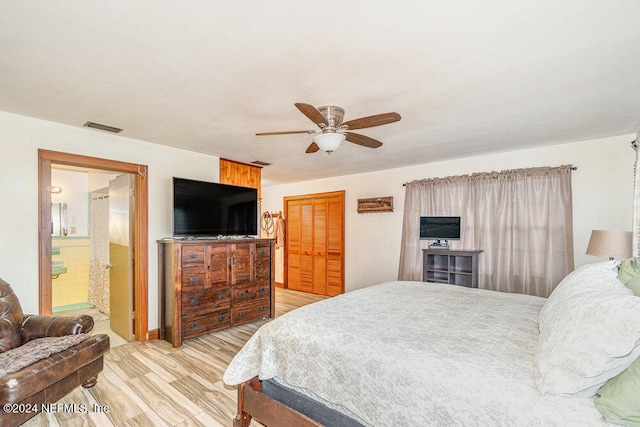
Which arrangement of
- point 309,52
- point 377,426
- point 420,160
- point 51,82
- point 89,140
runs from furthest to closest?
1. point 420,160
2. point 89,140
3. point 51,82
4. point 309,52
5. point 377,426

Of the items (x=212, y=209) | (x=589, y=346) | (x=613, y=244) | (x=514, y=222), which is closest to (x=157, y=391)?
(x=212, y=209)

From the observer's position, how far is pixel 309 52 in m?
1.81

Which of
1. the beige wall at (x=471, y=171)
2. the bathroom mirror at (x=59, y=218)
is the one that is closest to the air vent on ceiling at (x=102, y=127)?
the beige wall at (x=471, y=171)

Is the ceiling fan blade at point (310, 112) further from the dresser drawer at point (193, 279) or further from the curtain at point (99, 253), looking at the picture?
the curtain at point (99, 253)

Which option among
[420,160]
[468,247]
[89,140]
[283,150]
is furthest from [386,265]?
[89,140]

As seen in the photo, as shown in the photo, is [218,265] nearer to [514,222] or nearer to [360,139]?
[360,139]

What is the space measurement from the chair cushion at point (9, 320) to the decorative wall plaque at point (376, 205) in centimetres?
470

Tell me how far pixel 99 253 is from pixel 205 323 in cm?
252

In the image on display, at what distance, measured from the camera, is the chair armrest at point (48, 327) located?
2.48m

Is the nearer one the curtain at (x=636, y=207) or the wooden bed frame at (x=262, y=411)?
the wooden bed frame at (x=262, y=411)

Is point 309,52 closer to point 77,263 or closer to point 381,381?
point 381,381

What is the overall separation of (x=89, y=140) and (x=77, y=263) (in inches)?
117

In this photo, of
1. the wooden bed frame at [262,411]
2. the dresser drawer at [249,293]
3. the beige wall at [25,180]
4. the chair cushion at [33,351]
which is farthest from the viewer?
the dresser drawer at [249,293]

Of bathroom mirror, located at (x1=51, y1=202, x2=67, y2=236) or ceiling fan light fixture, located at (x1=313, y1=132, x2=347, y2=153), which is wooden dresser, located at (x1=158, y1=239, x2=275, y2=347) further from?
bathroom mirror, located at (x1=51, y1=202, x2=67, y2=236)
